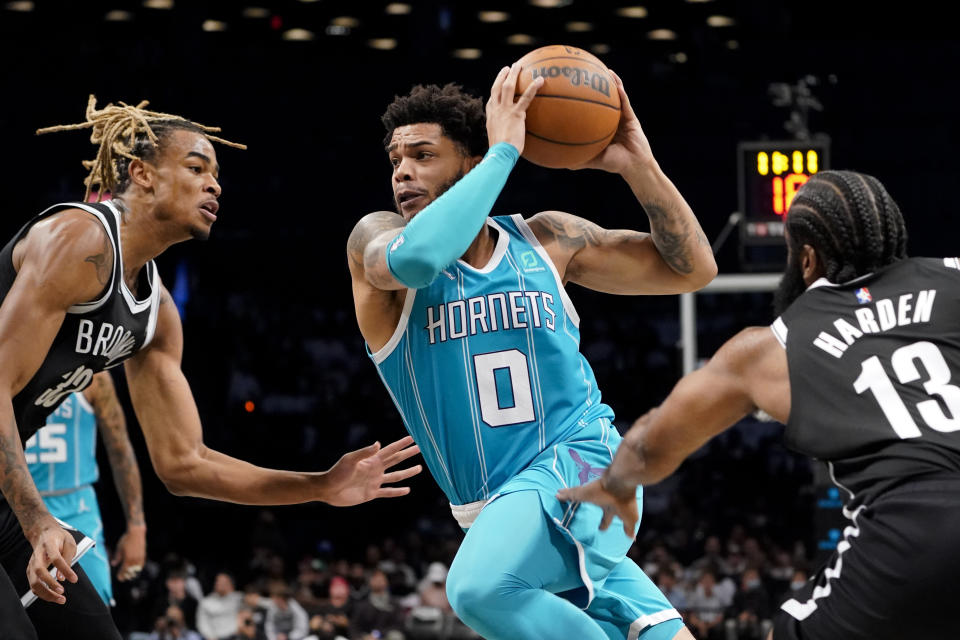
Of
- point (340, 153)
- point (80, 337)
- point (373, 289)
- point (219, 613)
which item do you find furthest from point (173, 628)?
point (373, 289)

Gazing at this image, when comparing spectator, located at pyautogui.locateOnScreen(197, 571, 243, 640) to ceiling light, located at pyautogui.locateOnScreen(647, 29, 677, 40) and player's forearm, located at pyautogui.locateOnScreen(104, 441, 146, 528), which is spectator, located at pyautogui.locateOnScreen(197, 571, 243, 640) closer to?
player's forearm, located at pyautogui.locateOnScreen(104, 441, 146, 528)

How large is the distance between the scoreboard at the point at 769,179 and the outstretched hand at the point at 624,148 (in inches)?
→ 234

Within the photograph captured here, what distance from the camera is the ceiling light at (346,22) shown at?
1677cm

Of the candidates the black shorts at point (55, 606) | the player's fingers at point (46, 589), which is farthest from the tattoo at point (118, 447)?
the player's fingers at point (46, 589)

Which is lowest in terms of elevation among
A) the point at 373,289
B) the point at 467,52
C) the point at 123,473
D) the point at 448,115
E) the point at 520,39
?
the point at 123,473

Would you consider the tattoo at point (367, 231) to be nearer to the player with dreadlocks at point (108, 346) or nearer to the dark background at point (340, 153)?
the player with dreadlocks at point (108, 346)

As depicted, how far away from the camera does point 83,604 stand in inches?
148

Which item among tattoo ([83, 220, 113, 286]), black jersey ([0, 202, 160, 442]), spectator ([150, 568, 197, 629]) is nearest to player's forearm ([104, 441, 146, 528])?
black jersey ([0, 202, 160, 442])

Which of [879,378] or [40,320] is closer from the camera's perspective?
[879,378]

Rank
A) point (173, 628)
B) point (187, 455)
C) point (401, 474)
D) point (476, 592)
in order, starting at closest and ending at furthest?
point (476, 592) → point (401, 474) → point (187, 455) → point (173, 628)

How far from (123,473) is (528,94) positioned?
350 cm

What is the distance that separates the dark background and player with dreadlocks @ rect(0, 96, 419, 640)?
9858 mm

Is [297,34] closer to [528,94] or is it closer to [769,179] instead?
[769,179]

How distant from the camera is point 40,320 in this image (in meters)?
3.58
